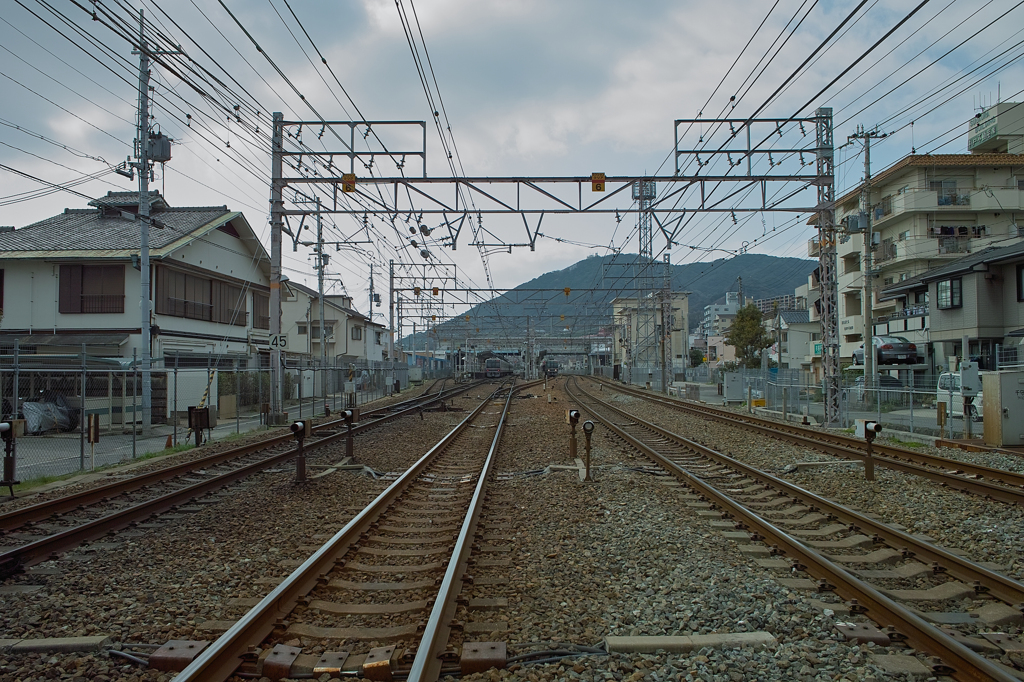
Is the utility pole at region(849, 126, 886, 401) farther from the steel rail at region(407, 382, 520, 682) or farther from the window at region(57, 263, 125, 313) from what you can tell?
the window at region(57, 263, 125, 313)

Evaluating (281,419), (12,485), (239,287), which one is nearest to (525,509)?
(12,485)

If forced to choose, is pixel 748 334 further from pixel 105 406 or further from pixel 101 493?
pixel 101 493

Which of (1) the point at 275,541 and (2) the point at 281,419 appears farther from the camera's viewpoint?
(2) the point at 281,419

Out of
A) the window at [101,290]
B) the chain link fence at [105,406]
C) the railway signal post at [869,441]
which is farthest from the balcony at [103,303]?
the railway signal post at [869,441]

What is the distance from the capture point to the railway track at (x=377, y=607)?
3.95m

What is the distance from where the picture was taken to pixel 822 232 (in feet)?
61.7

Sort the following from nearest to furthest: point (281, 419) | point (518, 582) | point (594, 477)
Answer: point (518, 582), point (594, 477), point (281, 419)

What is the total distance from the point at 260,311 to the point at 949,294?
106 feet

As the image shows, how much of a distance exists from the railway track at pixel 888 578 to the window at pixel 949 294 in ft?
80.9

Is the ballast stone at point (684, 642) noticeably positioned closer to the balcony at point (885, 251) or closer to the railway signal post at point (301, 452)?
the railway signal post at point (301, 452)

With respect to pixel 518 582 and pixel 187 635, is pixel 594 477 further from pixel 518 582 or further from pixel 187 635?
pixel 187 635

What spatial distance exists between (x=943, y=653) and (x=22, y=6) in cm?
1137

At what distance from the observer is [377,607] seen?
4.95 meters

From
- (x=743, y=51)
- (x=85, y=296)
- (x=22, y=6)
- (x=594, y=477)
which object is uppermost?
(x=743, y=51)
